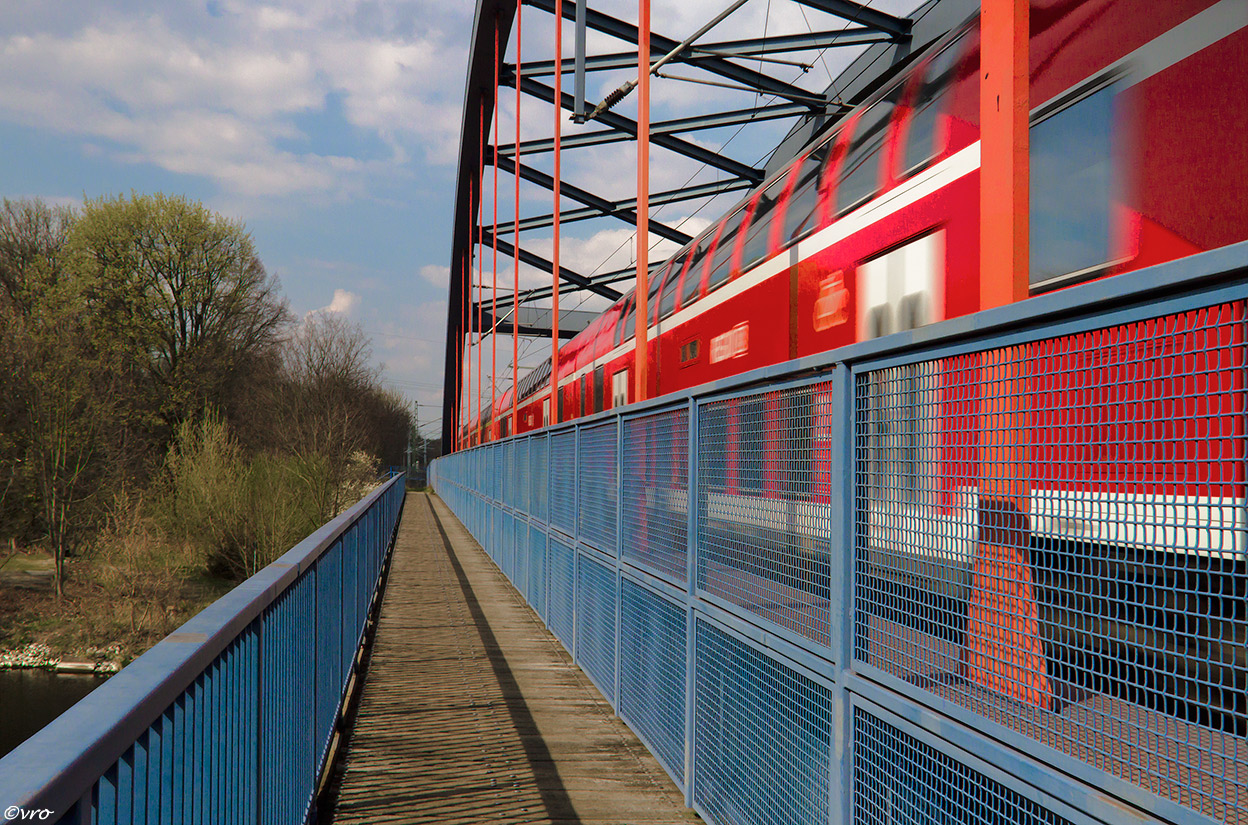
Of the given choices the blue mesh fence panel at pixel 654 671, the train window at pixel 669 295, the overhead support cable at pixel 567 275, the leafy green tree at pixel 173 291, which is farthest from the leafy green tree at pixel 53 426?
the blue mesh fence panel at pixel 654 671

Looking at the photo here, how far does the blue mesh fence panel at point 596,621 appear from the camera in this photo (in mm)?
5609

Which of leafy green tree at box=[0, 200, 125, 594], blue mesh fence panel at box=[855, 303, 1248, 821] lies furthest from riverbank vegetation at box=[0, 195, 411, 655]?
blue mesh fence panel at box=[855, 303, 1248, 821]

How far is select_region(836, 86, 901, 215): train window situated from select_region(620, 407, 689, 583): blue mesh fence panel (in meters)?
2.51

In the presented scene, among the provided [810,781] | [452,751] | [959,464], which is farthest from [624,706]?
[959,464]

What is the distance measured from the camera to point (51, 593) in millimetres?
21000

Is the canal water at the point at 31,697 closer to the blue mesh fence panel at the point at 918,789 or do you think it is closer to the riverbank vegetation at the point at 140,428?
the riverbank vegetation at the point at 140,428

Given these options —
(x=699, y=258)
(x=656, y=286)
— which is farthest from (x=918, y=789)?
(x=656, y=286)

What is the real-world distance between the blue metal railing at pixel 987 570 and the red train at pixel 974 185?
215 cm

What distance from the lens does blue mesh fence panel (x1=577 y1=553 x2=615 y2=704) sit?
561cm

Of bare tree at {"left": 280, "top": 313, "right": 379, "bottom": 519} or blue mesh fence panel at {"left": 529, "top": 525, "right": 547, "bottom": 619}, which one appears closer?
blue mesh fence panel at {"left": 529, "top": 525, "right": 547, "bottom": 619}

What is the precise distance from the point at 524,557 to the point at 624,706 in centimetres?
460

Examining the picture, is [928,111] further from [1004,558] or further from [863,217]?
[1004,558]

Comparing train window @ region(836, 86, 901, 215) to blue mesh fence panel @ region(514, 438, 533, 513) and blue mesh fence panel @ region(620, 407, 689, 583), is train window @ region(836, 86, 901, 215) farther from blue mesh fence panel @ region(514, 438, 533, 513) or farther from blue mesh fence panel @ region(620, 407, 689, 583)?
blue mesh fence panel @ region(514, 438, 533, 513)

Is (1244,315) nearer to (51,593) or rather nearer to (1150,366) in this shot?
→ (1150,366)
